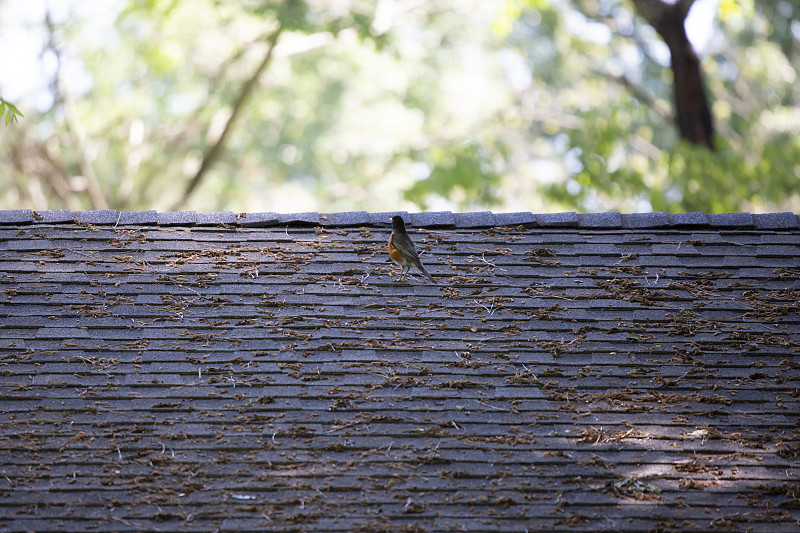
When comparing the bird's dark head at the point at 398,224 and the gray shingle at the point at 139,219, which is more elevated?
the gray shingle at the point at 139,219

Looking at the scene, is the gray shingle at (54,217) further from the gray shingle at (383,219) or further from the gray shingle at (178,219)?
the gray shingle at (383,219)

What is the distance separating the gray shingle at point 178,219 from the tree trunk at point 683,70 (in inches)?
494

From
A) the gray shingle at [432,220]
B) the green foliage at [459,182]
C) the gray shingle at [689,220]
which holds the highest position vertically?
the green foliage at [459,182]

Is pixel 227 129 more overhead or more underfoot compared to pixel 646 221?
more overhead

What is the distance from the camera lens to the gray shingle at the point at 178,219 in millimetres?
5777

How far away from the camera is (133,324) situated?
4832 millimetres

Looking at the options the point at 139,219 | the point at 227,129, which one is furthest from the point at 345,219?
the point at 227,129

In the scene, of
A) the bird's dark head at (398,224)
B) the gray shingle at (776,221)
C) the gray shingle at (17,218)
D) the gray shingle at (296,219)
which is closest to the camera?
the bird's dark head at (398,224)

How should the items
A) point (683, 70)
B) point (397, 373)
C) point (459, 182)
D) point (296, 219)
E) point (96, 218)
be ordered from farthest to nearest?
point (459, 182), point (683, 70), point (296, 219), point (96, 218), point (397, 373)

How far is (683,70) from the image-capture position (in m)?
15.1

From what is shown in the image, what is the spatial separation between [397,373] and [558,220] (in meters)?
2.11

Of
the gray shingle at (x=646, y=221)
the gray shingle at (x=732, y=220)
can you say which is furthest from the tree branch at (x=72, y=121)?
the gray shingle at (x=732, y=220)

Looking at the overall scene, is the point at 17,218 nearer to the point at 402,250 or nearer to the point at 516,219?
the point at 402,250

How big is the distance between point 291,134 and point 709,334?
23104mm
